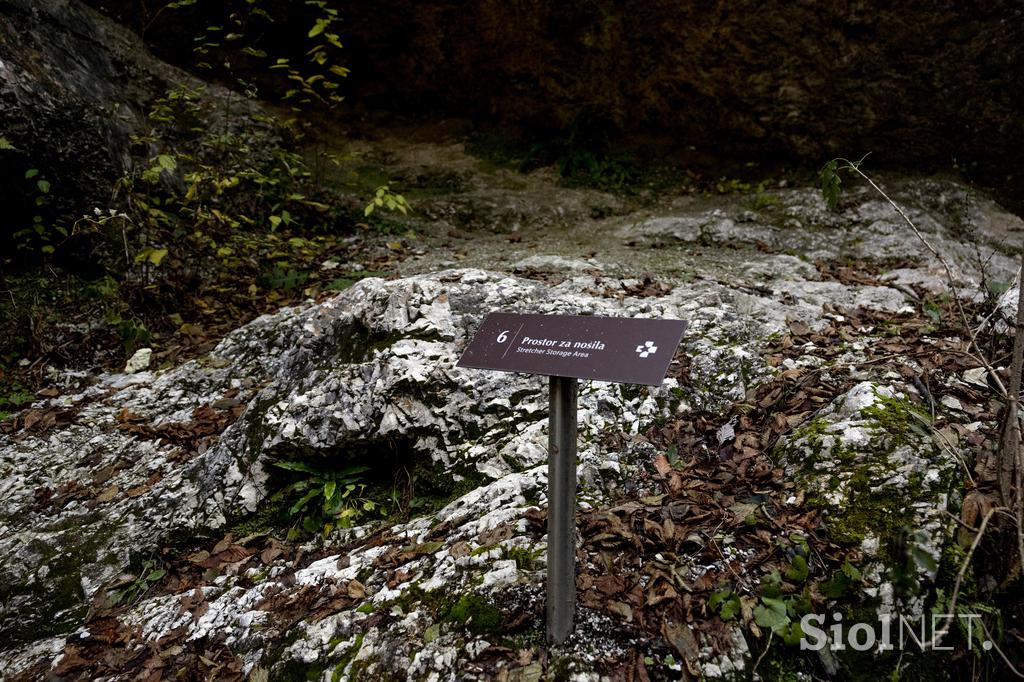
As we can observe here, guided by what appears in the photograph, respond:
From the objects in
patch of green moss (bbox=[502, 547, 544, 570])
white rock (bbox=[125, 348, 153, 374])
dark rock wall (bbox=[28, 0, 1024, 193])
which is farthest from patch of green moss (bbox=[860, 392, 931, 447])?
dark rock wall (bbox=[28, 0, 1024, 193])

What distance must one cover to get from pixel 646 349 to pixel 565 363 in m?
0.29

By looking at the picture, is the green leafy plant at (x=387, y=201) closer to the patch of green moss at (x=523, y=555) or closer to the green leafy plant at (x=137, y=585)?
the green leafy plant at (x=137, y=585)

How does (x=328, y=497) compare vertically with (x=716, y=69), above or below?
below

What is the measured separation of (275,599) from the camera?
2816 millimetres

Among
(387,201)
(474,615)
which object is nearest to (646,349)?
(474,615)

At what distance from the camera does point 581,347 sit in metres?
2.04

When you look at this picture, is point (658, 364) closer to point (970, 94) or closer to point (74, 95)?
point (74, 95)

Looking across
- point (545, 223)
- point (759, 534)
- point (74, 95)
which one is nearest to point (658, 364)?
point (759, 534)

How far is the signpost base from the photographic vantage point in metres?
2.09

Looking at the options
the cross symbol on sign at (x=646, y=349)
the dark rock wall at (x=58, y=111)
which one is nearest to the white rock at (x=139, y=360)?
the dark rock wall at (x=58, y=111)

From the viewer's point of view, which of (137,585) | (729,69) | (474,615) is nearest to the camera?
(474,615)

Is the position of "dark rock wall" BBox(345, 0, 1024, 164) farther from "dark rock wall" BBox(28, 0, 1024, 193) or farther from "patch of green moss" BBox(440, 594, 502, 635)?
"patch of green moss" BBox(440, 594, 502, 635)

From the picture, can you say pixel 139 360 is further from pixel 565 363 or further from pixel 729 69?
pixel 729 69

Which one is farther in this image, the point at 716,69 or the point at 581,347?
the point at 716,69
